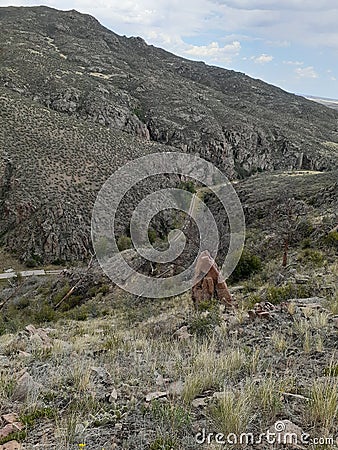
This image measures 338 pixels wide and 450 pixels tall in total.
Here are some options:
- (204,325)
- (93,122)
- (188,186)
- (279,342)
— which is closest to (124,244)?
(188,186)

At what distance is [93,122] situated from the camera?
192 feet

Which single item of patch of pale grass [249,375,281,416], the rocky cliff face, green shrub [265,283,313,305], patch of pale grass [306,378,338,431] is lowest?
green shrub [265,283,313,305]

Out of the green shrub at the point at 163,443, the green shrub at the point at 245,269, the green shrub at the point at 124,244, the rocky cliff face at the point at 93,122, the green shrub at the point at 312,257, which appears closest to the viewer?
the green shrub at the point at 163,443

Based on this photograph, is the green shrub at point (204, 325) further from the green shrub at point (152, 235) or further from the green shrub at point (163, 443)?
the green shrub at point (152, 235)

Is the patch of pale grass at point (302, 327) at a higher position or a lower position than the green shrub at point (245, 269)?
higher

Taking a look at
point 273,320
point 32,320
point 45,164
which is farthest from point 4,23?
point 273,320

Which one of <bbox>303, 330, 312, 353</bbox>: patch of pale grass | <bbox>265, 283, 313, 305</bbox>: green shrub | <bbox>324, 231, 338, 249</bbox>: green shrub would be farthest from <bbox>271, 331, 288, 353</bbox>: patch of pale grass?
<bbox>324, 231, 338, 249</bbox>: green shrub

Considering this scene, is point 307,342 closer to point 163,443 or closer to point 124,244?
point 163,443

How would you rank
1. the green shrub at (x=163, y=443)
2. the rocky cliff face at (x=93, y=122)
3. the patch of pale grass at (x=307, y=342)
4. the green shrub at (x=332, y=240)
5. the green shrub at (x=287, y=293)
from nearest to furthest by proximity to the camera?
the green shrub at (x=163, y=443) → the patch of pale grass at (x=307, y=342) → the green shrub at (x=287, y=293) → the green shrub at (x=332, y=240) → the rocky cliff face at (x=93, y=122)

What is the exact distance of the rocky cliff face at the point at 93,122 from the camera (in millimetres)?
38438

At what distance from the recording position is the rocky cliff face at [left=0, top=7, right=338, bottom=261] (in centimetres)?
3844

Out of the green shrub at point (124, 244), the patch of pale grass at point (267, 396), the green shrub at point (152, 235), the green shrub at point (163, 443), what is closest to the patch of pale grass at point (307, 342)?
the patch of pale grass at point (267, 396)

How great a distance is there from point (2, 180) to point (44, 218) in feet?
21.1

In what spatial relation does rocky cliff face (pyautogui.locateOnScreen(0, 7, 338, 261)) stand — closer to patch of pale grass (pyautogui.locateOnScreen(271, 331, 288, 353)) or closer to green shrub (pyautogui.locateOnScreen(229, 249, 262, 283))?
green shrub (pyautogui.locateOnScreen(229, 249, 262, 283))
